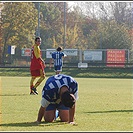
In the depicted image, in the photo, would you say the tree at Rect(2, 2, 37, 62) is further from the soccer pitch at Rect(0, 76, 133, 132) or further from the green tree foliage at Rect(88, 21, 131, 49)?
the soccer pitch at Rect(0, 76, 133, 132)

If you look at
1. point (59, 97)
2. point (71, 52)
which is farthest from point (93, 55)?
point (59, 97)

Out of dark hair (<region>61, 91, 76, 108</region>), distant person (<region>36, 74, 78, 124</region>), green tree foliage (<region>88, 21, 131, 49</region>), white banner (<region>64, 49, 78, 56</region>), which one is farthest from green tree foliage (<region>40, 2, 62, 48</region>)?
dark hair (<region>61, 91, 76, 108</region>)

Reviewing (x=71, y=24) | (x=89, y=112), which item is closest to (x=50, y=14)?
(x=71, y=24)

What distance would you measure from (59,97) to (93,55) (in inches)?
1617

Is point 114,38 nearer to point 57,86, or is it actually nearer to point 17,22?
point 17,22

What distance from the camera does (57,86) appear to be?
30.6 feet

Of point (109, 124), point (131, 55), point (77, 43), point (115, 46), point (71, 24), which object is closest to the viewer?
point (109, 124)

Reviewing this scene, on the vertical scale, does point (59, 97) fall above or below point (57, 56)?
below

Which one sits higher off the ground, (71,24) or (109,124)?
(71,24)

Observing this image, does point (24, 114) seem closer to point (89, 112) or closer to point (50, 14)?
point (89, 112)

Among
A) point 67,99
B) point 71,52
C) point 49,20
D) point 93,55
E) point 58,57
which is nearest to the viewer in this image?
point 67,99

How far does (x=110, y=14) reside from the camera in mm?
74250

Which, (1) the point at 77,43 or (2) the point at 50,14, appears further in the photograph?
(2) the point at 50,14

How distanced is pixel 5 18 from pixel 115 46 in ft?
45.9
